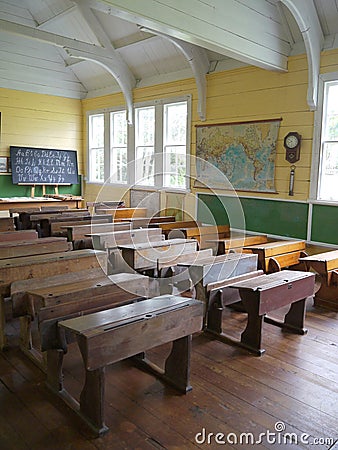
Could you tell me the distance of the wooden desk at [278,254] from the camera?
437cm

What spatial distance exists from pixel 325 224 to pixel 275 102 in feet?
5.71

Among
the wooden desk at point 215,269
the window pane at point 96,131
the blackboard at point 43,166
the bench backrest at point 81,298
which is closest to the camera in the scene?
the bench backrest at point 81,298

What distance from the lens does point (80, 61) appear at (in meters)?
8.03

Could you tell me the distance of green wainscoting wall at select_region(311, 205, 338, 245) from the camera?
477cm

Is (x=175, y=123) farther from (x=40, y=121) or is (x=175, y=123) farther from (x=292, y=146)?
(x=40, y=121)

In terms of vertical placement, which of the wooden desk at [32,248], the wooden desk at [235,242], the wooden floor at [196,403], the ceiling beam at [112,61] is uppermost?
the ceiling beam at [112,61]

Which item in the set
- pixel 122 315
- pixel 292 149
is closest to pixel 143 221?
pixel 292 149

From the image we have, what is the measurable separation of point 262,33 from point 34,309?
13.0 feet

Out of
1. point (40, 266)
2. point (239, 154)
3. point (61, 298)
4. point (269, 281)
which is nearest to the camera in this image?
point (61, 298)

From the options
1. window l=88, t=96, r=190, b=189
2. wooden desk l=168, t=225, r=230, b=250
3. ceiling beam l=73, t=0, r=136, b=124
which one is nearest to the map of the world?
window l=88, t=96, r=190, b=189

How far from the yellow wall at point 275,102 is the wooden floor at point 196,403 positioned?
9.16 feet

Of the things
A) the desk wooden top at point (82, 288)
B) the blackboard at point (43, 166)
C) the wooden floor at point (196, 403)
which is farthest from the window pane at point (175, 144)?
the wooden floor at point (196, 403)

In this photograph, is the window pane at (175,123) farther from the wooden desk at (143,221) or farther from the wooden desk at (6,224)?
the wooden desk at (6,224)

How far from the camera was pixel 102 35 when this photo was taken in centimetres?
689
